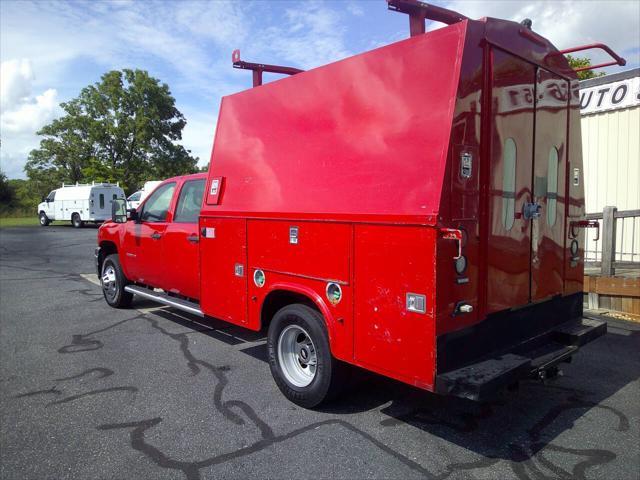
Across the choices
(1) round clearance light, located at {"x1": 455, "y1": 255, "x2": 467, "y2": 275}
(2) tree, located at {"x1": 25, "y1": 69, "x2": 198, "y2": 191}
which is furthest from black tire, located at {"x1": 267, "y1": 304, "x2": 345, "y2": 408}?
(2) tree, located at {"x1": 25, "y1": 69, "x2": 198, "y2": 191}

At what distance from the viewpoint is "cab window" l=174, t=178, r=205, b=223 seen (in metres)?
5.76

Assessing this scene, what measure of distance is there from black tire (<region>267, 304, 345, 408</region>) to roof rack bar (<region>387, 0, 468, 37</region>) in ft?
7.30

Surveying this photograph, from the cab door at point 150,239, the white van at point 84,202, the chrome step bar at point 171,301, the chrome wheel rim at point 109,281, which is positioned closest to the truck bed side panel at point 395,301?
the chrome step bar at point 171,301

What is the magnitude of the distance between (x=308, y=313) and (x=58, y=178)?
4762 cm

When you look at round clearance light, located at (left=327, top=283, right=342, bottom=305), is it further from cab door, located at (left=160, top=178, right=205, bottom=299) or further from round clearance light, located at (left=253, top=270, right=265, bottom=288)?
cab door, located at (left=160, top=178, right=205, bottom=299)

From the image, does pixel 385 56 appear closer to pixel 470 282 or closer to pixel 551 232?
pixel 470 282

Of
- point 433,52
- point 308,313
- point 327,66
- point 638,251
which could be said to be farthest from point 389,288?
point 638,251

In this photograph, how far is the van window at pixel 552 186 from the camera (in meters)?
4.07

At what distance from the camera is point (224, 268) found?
482 centimetres

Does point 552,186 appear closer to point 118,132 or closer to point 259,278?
point 259,278

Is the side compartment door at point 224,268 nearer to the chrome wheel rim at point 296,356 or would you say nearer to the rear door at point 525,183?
the chrome wheel rim at point 296,356

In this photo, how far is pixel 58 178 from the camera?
1759 inches

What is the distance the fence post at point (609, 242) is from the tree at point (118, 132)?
134 ft

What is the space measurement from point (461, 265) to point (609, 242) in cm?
549
